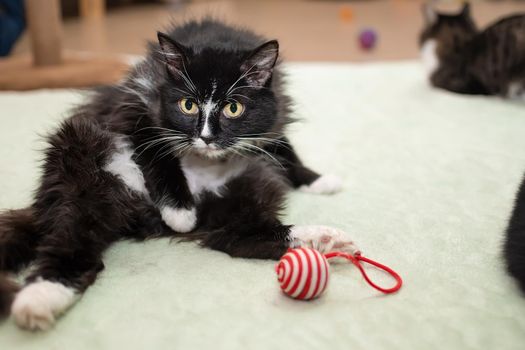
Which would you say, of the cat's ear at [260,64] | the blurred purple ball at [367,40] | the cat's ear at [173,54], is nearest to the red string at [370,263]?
the cat's ear at [260,64]

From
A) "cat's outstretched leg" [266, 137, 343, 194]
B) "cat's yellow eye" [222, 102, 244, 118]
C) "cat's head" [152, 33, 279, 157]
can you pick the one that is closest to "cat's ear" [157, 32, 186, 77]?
"cat's head" [152, 33, 279, 157]

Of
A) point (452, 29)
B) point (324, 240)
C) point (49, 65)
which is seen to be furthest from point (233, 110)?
point (452, 29)

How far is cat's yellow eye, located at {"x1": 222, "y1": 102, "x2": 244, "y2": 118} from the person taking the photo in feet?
4.82

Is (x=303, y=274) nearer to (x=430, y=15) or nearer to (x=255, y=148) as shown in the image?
(x=255, y=148)

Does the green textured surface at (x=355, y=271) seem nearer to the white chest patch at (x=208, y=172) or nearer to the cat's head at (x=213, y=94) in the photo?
the white chest patch at (x=208, y=172)

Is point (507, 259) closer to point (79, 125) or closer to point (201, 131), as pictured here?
point (201, 131)

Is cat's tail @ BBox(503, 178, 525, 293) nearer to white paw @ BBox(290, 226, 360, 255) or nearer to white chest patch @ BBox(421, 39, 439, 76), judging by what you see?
white paw @ BBox(290, 226, 360, 255)

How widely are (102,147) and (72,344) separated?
0.57 metres

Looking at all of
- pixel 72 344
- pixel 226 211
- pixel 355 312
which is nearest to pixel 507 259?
pixel 355 312

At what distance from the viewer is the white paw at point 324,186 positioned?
1.85m

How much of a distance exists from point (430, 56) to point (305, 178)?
1.99 m

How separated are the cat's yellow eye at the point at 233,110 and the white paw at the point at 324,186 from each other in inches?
19.3

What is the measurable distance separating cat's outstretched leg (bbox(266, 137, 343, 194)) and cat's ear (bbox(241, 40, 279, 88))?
0.35 meters

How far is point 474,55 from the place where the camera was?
3230 mm
